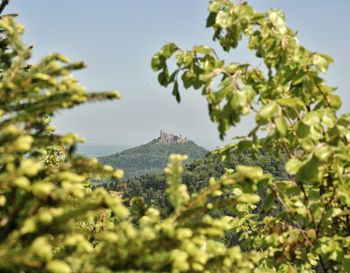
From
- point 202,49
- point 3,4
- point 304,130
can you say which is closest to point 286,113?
point 304,130

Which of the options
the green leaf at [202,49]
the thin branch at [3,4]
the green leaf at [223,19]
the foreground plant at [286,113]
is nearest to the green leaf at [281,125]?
the foreground plant at [286,113]

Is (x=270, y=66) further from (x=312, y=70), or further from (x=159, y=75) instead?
(x=159, y=75)

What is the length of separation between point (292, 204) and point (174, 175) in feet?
6.54

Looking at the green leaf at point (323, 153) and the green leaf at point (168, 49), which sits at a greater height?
the green leaf at point (168, 49)

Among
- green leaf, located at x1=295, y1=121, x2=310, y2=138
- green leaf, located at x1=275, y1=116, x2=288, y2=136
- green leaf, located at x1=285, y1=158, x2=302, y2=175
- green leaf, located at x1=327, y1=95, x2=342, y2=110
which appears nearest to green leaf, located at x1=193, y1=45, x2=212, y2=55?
green leaf, located at x1=275, y1=116, x2=288, y2=136

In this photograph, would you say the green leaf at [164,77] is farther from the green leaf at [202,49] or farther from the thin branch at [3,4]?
the thin branch at [3,4]

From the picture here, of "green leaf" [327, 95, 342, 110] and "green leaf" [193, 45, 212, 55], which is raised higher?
"green leaf" [193, 45, 212, 55]

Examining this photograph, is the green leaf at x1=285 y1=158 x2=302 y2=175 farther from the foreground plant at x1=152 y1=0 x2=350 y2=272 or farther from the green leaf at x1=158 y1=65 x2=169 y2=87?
the green leaf at x1=158 y1=65 x2=169 y2=87

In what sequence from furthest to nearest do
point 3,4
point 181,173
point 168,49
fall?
point 3,4 < point 168,49 < point 181,173

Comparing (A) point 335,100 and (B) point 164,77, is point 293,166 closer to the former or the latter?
(A) point 335,100

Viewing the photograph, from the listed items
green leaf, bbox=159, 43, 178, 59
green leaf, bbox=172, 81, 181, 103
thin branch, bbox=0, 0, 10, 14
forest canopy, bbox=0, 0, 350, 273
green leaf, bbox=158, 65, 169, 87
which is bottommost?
forest canopy, bbox=0, 0, 350, 273

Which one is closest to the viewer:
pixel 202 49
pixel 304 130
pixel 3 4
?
pixel 304 130

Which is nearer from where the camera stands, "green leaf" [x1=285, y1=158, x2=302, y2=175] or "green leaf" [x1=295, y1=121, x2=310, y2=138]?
"green leaf" [x1=285, y1=158, x2=302, y2=175]

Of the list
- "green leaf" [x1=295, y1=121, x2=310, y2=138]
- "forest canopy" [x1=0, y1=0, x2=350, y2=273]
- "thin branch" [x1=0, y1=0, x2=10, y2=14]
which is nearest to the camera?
"forest canopy" [x1=0, y1=0, x2=350, y2=273]
